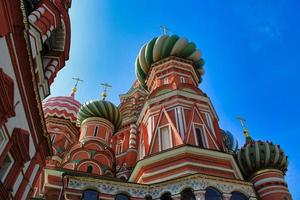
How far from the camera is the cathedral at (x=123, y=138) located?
10.1 metres

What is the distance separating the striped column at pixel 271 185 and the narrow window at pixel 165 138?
4.70 metres

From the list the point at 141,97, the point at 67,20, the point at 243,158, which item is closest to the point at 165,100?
the point at 243,158

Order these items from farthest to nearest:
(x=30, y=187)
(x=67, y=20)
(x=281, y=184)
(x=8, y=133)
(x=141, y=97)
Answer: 1. (x=141, y=97)
2. (x=67, y=20)
3. (x=281, y=184)
4. (x=30, y=187)
5. (x=8, y=133)

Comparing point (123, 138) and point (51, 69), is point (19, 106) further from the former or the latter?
point (123, 138)

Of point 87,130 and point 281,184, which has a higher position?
point 87,130

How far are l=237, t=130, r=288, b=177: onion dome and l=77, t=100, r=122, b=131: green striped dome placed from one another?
1046cm

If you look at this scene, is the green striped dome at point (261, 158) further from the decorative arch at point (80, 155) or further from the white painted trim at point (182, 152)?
the decorative arch at point (80, 155)

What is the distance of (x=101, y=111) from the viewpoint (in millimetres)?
24766

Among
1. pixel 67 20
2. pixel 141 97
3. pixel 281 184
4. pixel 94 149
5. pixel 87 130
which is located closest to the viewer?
pixel 281 184

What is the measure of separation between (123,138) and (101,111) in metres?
3.32

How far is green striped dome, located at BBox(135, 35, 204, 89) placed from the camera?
22078 millimetres

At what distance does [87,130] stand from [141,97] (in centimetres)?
843

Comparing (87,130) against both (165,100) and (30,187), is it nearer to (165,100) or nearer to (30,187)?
(165,100)

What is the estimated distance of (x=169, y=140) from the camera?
→ 53.0 ft
